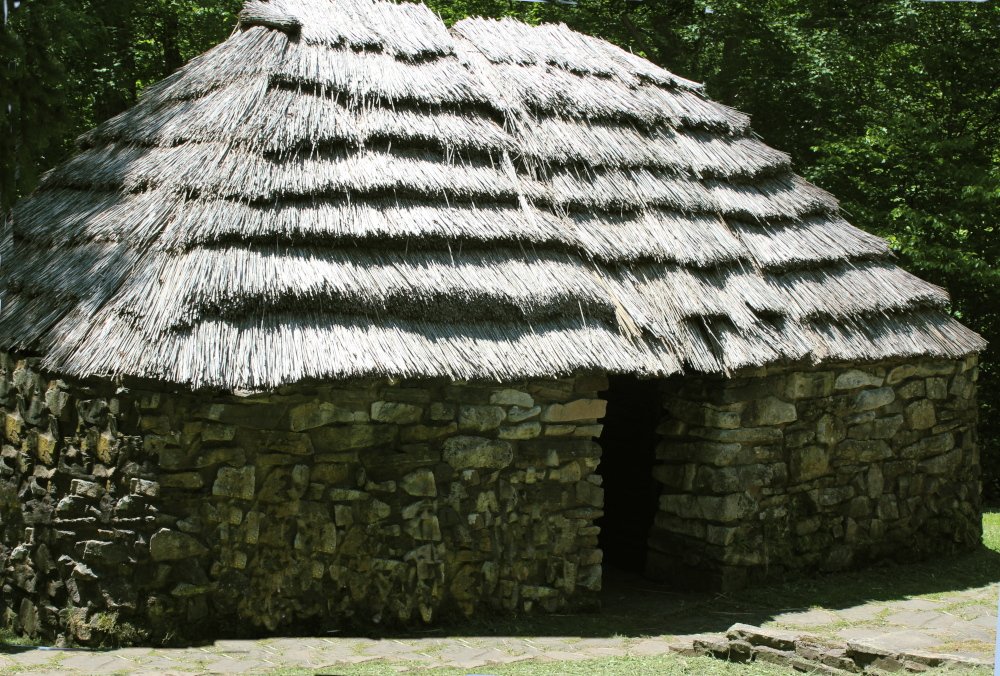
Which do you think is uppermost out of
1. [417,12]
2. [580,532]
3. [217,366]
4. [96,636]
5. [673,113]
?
[417,12]

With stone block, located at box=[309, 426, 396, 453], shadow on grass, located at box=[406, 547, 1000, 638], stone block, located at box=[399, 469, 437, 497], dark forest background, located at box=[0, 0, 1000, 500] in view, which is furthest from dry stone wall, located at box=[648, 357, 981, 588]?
dark forest background, located at box=[0, 0, 1000, 500]

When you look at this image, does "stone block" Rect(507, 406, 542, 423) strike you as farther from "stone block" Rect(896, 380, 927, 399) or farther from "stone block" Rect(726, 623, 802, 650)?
"stone block" Rect(896, 380, 927, 399)

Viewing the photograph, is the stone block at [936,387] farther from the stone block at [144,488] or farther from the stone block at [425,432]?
the stone block at [144,488]

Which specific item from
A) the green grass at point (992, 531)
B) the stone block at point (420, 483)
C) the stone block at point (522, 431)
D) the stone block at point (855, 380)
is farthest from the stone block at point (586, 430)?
the green grass at point (992, 531)

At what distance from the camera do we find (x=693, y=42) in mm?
16000

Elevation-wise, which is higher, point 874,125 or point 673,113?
point 874,125

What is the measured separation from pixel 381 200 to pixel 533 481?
1886mm

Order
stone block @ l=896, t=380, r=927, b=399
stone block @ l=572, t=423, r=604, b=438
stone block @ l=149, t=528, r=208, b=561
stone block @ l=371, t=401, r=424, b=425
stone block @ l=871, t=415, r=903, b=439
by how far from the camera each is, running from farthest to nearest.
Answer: stone block @ l=896, t=380, r=927, b=399 < stone block @ l=871, t=415, r=903, b=439 < stone block @ l=572, t=423, r=604, b=438 < stone block @ l=371, t=401, r=424, b=425 < stone block @ l=149, t=528, r=208, b=561

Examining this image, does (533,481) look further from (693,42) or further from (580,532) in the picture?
(693,42)

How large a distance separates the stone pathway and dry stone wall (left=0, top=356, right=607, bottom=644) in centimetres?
23

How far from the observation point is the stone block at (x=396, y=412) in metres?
5.78

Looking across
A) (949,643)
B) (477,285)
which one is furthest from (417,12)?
(949,643)

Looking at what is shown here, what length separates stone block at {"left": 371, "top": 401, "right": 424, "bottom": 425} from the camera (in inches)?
227

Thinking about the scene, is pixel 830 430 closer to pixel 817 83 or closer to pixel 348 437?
pixel 348 437
